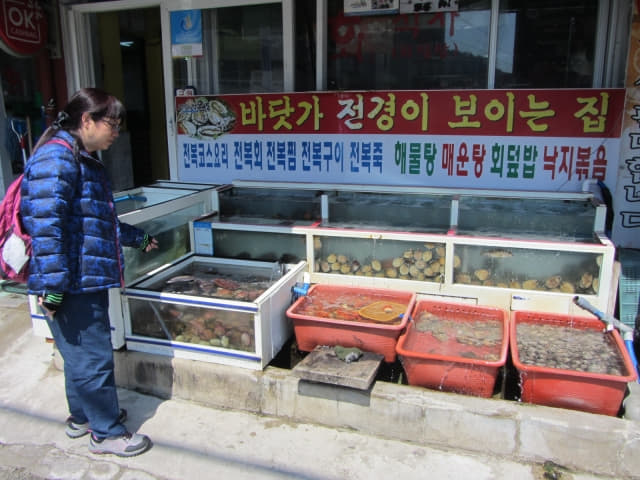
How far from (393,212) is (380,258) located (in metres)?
0.45

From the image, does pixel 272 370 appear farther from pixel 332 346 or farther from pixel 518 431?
pixel 518 431

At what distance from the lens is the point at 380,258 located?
3.88 m

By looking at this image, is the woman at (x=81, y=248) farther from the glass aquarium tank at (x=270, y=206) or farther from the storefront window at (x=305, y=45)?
the storefront window at (x=305, y=45)

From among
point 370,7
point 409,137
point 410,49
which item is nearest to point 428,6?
point 410,49

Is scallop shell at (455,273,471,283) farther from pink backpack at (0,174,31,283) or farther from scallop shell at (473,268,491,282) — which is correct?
pink backpack at (0,174,31,283)

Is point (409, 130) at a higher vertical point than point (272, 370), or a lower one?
higher

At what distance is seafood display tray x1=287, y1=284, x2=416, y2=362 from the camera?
10.7 feet

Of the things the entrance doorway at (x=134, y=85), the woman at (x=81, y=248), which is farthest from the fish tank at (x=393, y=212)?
the entrance doorway at (x=134, y=85)

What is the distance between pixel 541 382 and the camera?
2887 mm

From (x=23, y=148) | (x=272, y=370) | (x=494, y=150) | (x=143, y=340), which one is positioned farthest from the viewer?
(x=23, y=148)

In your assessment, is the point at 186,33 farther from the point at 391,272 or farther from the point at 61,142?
the point at 391,272

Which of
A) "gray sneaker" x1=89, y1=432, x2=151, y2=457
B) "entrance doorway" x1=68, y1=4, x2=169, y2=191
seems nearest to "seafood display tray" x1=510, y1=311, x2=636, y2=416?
"gray sneaker" x1=89, y1=432, x2=151, y2=457

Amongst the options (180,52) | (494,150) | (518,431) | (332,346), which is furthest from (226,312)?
(180,52)

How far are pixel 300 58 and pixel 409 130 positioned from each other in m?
1.30
